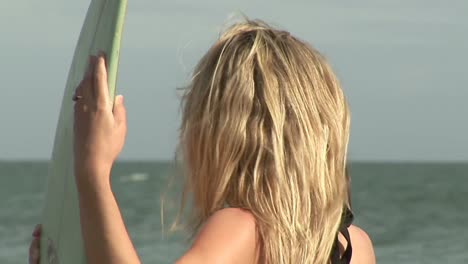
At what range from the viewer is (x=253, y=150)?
2293 millimetres

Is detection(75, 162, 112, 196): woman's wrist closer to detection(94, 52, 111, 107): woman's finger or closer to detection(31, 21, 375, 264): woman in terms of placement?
detection(31, 21, 375, 264): woman

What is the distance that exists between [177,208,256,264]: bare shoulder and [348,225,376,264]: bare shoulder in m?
0.36

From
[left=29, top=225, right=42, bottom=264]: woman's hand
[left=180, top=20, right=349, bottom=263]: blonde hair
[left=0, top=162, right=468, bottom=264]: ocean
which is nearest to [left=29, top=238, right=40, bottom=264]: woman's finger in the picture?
[left=29, top=225, right=42, bottom=264]: woman's hand

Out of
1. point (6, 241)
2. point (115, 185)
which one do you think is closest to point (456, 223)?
point (6, 241)

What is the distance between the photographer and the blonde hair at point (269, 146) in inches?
89.9

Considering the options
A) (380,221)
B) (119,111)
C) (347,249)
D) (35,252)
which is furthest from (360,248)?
(380,221)

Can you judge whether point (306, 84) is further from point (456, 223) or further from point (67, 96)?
point (456, 223)

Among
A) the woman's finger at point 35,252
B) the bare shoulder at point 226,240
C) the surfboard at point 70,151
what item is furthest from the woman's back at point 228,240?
the woman's finger at point 35,252

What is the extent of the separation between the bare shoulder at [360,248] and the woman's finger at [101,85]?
0.63 metres

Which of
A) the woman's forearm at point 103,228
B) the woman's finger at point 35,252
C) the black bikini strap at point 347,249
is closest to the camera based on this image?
the woman's forearm at point 103,228

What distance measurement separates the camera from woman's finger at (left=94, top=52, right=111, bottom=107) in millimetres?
2195

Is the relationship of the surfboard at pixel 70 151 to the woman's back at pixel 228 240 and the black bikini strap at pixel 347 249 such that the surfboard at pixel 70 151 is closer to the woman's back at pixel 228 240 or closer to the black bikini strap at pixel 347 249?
the woman's back at pixel 228 240

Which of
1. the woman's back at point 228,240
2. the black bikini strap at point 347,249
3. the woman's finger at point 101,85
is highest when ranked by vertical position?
the woman's finger at point 101,85

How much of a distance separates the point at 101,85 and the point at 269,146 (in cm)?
33
